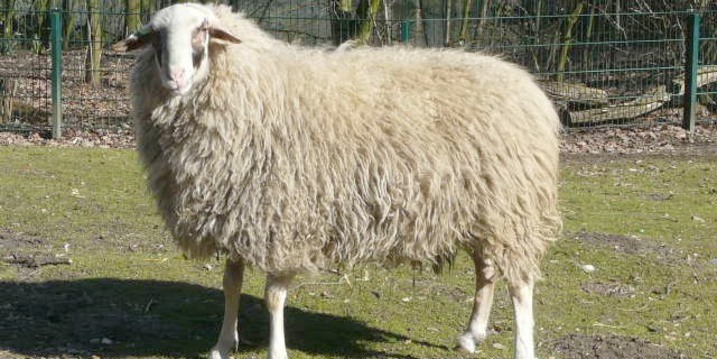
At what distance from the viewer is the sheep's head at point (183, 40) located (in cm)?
541

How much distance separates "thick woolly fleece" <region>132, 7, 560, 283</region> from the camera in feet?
18.6

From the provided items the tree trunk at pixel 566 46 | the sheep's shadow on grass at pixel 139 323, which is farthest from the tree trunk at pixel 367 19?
the sheep's shadow on grass at pixel 139 323

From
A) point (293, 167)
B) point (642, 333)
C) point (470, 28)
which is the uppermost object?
point (470, 28)

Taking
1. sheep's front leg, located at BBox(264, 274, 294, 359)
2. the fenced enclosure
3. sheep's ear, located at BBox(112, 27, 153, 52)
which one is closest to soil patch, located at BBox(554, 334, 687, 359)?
sheep's front leg, located at BBox(264, 274, 294, 359)

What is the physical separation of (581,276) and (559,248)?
0.72 metres

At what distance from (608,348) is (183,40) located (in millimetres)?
3165

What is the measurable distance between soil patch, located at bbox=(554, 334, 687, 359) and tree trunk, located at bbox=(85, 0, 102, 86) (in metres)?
10.5

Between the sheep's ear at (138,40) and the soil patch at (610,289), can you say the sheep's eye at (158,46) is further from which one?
the soil patch at (610,289)

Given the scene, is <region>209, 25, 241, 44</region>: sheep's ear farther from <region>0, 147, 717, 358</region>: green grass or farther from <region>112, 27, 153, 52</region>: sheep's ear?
<region>0, 147, 717, 358</region>: green grass

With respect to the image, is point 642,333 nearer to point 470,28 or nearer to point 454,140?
point 454,140

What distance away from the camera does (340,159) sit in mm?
5797

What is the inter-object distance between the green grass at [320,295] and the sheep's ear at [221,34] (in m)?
1.84

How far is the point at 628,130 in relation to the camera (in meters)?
16.0

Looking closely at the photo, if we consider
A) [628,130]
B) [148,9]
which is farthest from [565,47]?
[148,9]
